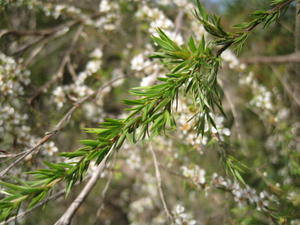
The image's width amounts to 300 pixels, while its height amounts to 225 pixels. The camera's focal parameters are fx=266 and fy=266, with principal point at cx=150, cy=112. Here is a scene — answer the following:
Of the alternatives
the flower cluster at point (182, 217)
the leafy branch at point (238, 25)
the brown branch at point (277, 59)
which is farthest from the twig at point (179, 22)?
the flower cluster at point (182, 217)

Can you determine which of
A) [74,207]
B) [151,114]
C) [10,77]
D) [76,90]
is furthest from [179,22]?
[74,207]

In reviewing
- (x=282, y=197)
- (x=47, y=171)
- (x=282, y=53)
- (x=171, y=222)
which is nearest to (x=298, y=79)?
(x=282, y=53)

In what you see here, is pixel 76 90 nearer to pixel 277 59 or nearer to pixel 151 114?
pixel 151 114

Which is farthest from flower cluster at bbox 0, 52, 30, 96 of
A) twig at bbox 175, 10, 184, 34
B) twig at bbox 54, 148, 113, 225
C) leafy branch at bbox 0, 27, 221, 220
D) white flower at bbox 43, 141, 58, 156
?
twig at bbox 175, 10, 184, 34

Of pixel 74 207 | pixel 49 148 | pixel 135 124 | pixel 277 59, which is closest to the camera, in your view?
pixel 135 124

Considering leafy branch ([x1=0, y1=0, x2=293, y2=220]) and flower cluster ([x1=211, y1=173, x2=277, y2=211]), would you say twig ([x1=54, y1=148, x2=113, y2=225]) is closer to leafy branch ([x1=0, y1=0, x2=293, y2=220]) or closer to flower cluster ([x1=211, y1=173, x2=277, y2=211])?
leafy branch ([x1=0, y1=0, x2=293, y2=220])

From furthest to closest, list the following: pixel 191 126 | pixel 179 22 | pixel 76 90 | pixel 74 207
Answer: pixel 179 22 → pixel 76 90 → pixel 191 126 → pixel 74 207

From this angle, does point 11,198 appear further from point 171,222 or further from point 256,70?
point 256,70

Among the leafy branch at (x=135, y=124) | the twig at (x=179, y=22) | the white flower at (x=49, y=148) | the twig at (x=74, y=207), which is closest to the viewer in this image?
the leafy branch at (x=135, y=124)

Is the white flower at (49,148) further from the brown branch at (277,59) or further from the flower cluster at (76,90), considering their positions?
the brown branch at (277,59)

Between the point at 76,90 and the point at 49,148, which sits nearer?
the point at 49,148

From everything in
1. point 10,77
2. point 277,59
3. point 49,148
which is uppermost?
point 277,59
